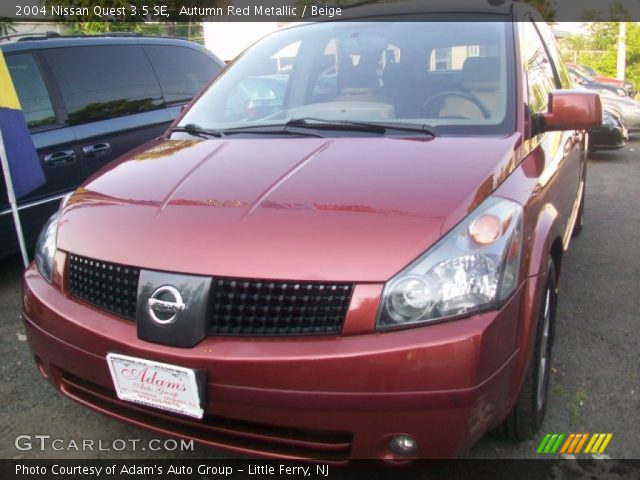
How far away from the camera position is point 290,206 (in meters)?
1.91

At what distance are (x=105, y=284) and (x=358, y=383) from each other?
91 centimetres

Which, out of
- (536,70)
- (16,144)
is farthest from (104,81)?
(536,70)

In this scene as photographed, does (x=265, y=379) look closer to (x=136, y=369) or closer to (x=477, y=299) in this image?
(x=136, y=369)

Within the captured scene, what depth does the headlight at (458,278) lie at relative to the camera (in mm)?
1689

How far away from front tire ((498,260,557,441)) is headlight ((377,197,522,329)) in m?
0.44

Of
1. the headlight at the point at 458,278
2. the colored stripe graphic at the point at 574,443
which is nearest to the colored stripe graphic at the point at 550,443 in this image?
the colored stripe graphic at the point at 574,443

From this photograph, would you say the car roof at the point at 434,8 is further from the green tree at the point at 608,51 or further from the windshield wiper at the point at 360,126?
the green tree at the point at 608,51

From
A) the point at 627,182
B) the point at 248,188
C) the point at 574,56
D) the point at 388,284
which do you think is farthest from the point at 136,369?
the point at 574,56

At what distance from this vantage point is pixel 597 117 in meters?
2.54

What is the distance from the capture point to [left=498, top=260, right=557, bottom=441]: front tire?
2.16 m

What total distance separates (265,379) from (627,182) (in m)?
6.81

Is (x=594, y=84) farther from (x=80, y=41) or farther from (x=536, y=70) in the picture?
(x=80, y=41)

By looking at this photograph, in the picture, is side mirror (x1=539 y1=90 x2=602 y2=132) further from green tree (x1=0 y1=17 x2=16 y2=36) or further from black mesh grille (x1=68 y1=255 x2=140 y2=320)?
green tree (x1=0 y1=17 x2=16 y2=36)

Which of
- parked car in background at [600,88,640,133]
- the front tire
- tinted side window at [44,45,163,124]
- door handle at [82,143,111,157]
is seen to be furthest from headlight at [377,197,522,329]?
parked car in background at [600,88,640,133]
